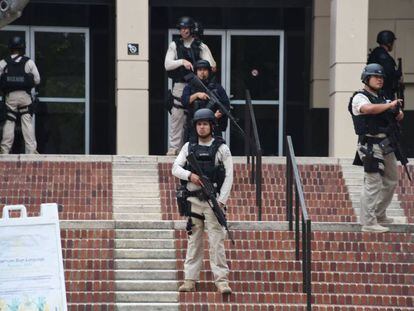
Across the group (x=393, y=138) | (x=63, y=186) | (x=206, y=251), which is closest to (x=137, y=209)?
(x=63, y=186)

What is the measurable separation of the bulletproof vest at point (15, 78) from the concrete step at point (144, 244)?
174 inches

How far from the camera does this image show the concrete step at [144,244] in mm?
13016

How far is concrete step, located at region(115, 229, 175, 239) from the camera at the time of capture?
13.2 m

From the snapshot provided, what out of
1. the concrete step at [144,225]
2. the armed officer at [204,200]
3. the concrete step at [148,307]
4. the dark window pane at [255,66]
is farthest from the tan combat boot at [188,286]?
the dark window pane at [255,66]

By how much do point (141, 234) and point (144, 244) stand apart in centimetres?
18

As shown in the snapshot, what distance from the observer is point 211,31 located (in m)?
20.6

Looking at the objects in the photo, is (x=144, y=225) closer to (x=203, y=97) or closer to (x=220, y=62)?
(x=203, y=97)

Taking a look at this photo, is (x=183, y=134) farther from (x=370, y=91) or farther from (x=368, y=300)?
(x=368, y=300)

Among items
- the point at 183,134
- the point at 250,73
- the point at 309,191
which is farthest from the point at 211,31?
the point at 309,191

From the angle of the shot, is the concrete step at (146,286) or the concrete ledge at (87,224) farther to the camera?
the concrete ledge at (87,224)

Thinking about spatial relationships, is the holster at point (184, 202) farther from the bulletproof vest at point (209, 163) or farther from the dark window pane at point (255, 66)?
the dark window pane at point (255, 66)

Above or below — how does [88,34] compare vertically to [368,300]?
above

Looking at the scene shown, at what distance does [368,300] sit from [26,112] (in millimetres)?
6391

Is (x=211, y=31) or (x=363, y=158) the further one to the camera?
(x=211, y=31)
